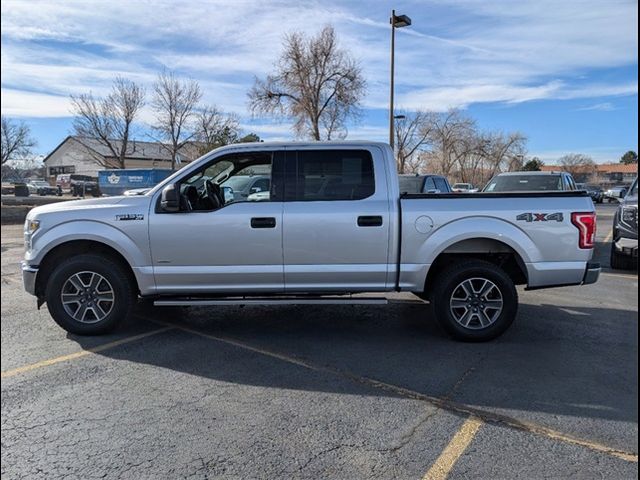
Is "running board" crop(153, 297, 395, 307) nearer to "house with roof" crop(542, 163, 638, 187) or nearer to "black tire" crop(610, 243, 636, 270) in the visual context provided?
"black tire" crop(610, 243, 636, 270)

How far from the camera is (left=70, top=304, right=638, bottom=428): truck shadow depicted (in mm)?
3855

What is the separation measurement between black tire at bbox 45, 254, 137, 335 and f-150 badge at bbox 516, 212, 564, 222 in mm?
4084

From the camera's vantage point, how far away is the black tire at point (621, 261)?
928cm

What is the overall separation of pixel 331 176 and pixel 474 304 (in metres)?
1.98

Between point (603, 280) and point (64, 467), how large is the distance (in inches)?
337

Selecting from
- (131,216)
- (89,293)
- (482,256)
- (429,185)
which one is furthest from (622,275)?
(89,293)

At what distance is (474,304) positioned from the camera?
5020 millimetres

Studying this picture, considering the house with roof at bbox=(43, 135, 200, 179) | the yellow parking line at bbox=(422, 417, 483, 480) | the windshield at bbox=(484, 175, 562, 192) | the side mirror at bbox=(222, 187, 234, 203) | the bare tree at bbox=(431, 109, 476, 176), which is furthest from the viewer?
the bare tree at bbox=(431, 109, 476, 176)

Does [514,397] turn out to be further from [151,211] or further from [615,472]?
[151,211]

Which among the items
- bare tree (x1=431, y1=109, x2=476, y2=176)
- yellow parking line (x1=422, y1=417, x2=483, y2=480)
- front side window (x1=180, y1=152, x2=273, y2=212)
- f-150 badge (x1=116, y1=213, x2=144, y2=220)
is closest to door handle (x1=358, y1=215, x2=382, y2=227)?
front side window (x1=180, y1=152, x2=273, y2=212)

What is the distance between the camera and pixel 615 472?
2809 mm

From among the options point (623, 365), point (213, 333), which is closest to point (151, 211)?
point (213, 333)

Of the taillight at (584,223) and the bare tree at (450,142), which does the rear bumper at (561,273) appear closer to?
the taillight at (584,223)

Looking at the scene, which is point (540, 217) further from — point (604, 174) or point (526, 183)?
point (604, 174)
